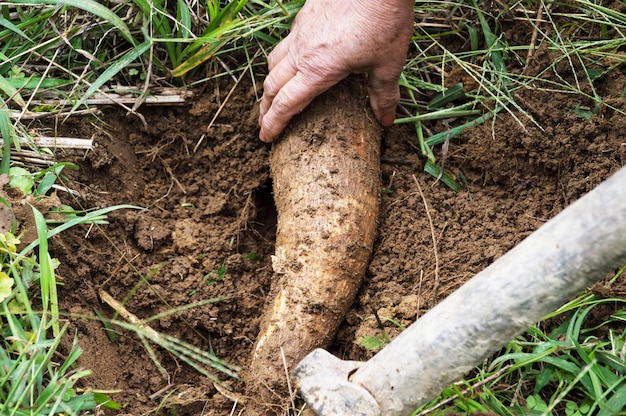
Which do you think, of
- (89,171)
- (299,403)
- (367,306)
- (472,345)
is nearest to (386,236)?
(367,306)

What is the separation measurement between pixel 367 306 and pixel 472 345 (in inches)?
31.0

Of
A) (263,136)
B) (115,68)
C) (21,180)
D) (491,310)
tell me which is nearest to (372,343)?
(491,310)

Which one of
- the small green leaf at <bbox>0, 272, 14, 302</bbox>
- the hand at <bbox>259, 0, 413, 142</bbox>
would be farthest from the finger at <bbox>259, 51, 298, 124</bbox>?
the small green leaf at <bbox>0, 272, 14, 302</bbox>

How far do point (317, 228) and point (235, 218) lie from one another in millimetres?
446

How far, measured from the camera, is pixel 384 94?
2266 mm

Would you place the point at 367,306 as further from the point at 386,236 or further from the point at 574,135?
the point at 574,135

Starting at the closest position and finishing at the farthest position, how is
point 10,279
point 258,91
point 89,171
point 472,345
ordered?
point 472,345 < point 10,279 < point 89,171 < point 258,91

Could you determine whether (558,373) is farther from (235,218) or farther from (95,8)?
(95,8)

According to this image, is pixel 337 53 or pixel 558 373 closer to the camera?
pixel 558 373

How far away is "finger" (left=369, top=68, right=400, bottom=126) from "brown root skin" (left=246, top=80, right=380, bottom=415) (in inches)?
1.5

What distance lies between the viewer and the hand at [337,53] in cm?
208

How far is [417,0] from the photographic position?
2.56 m

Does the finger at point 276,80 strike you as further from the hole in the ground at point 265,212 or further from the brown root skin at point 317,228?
the hole in the ground at point 265,212

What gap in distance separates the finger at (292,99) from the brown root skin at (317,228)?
5 centimetres
